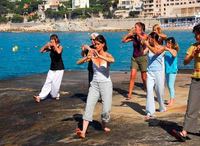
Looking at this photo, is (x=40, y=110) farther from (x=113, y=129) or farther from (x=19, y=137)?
(x=113, y=129)

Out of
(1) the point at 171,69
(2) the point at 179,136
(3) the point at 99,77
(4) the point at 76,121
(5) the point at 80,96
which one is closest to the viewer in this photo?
(2) the point at 179,136

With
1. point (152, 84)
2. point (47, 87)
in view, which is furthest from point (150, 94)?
point (47, 87)

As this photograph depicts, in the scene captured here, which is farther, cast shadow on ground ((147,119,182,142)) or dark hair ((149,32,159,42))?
dark hair ((149,32,159,42))

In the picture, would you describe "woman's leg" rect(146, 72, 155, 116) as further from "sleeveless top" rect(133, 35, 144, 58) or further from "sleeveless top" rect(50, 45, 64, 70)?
"sleeveless top" rect(50, 45, 64, 70)

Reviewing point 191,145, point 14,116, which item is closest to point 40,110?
point 14,116

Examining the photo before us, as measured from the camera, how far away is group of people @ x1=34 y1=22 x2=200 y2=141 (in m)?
9.49

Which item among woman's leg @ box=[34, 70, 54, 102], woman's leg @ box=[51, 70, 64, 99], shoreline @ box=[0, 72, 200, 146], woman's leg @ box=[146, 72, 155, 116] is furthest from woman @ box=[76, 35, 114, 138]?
woman's leg @ box=[34, 70, 54, 102]

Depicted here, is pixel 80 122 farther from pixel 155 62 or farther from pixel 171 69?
pixel 171 69

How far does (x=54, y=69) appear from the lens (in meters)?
14.5

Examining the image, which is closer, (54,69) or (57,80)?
(54,69)

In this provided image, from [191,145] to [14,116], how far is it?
547cm

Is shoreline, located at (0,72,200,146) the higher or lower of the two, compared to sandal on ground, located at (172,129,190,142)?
lower

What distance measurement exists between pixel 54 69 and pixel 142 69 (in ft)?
7.78

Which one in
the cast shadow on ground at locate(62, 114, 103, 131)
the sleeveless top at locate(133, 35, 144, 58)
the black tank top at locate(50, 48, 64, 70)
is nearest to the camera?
the cast shadow on ground at locate(62, 114, 103, 131)
